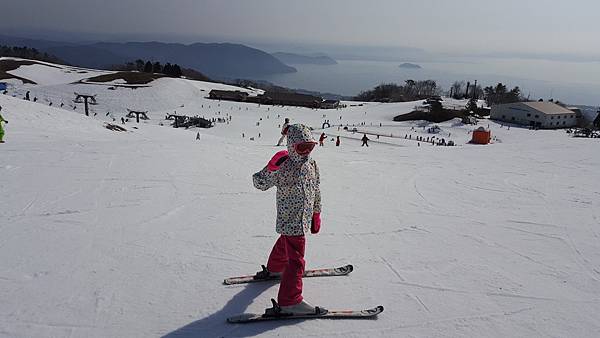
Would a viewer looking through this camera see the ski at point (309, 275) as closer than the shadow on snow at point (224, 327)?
No

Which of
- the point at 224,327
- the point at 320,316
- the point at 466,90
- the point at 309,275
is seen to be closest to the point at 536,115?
the point at 466,90

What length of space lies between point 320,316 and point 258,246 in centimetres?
168

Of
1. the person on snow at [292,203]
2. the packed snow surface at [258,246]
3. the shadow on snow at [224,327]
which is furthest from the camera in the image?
the packed snow surface at [258,246]

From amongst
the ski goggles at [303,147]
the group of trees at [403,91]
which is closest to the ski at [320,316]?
the ski goggles at [303,147]

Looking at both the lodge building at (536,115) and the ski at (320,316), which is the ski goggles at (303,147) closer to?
the ski at (320,316)

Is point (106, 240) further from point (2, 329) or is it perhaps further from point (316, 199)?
point (316, 199)

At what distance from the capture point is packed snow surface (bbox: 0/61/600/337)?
3561 millimetres

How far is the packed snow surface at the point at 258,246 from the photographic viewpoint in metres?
3.56

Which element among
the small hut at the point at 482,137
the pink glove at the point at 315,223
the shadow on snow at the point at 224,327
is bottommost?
the shadow on snow at the point at 224,327

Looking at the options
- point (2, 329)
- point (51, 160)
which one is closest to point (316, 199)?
point (2, 329)

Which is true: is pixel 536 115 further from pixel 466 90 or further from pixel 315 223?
pixel 315 223

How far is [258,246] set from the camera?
5.06 m

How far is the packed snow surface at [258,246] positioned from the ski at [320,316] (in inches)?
2.7

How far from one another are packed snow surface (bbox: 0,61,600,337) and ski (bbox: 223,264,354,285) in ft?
0.24
